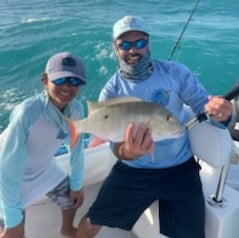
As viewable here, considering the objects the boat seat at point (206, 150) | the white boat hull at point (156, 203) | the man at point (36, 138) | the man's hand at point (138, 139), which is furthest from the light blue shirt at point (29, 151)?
the boat seat at point (206, 150)

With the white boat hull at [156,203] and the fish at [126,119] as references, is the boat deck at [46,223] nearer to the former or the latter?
the white boat hull at [156,203]

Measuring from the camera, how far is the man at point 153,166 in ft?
7.32

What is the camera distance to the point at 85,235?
2.40 meters

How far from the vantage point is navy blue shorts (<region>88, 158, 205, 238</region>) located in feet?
7.32

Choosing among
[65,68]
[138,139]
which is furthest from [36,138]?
[138,139]

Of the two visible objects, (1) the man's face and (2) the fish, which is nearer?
(2) the fish

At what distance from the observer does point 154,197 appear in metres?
2.28

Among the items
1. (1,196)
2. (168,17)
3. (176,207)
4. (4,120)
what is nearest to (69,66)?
(1,196)

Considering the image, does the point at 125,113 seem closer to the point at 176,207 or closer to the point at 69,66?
the point at 69,66

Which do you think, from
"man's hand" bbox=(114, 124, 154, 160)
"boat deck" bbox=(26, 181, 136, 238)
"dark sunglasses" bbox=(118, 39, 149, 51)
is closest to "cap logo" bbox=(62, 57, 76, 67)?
"dark sunglasses" bbox=(118, 39, 149, 51)

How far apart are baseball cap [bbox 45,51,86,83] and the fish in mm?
275

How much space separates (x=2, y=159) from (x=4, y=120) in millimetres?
4375

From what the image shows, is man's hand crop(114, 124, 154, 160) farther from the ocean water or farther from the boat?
the ocean water

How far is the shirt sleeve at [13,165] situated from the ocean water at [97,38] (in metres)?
4.28
